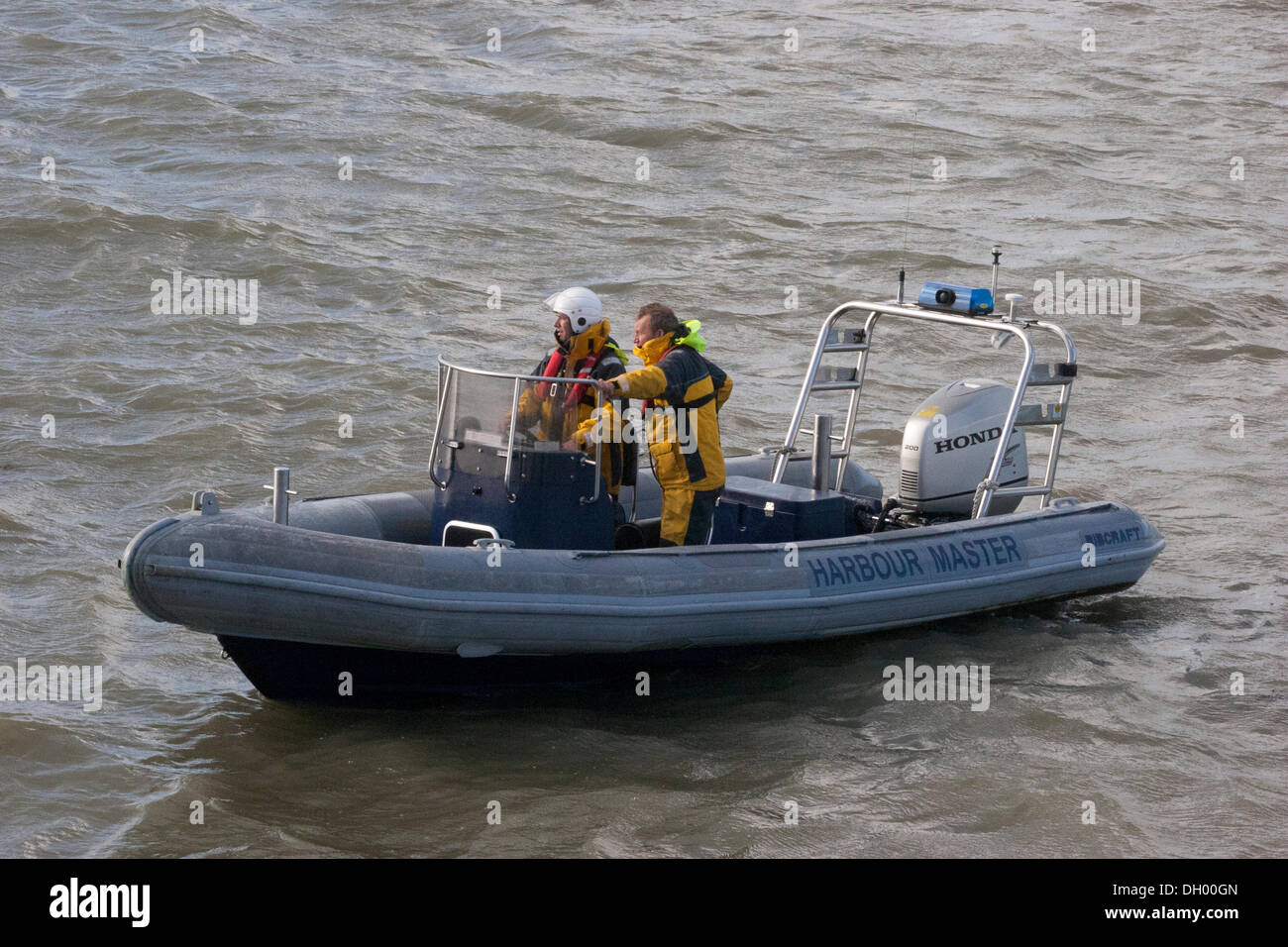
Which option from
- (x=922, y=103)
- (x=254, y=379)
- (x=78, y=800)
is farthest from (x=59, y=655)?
(x=922, y=103)

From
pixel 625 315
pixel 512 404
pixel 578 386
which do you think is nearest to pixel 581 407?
pixel 578 386

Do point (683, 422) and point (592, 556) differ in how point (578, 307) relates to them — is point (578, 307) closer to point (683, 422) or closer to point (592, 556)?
→ point (683, 422)

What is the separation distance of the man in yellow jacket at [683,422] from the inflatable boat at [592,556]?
0.41 feet

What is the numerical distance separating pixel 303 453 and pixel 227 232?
3901 mm

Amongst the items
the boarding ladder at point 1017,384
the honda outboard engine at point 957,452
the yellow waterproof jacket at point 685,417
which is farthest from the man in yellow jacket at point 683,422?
the honda outboard engine at point 957,452

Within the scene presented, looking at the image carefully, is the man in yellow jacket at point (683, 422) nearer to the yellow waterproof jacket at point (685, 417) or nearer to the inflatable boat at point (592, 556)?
the yellow waterproof jacket at point (685, 417)

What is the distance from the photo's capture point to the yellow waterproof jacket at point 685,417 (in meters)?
5.79

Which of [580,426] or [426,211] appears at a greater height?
[426,211]

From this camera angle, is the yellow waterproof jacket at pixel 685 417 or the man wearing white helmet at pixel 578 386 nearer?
the man wearing white helmet at pixel 578 386

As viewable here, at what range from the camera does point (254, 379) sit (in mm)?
9609

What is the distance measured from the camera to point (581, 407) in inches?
225

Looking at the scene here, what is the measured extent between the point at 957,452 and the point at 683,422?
1616 mm

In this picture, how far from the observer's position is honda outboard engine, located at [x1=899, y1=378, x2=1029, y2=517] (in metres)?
6.83
